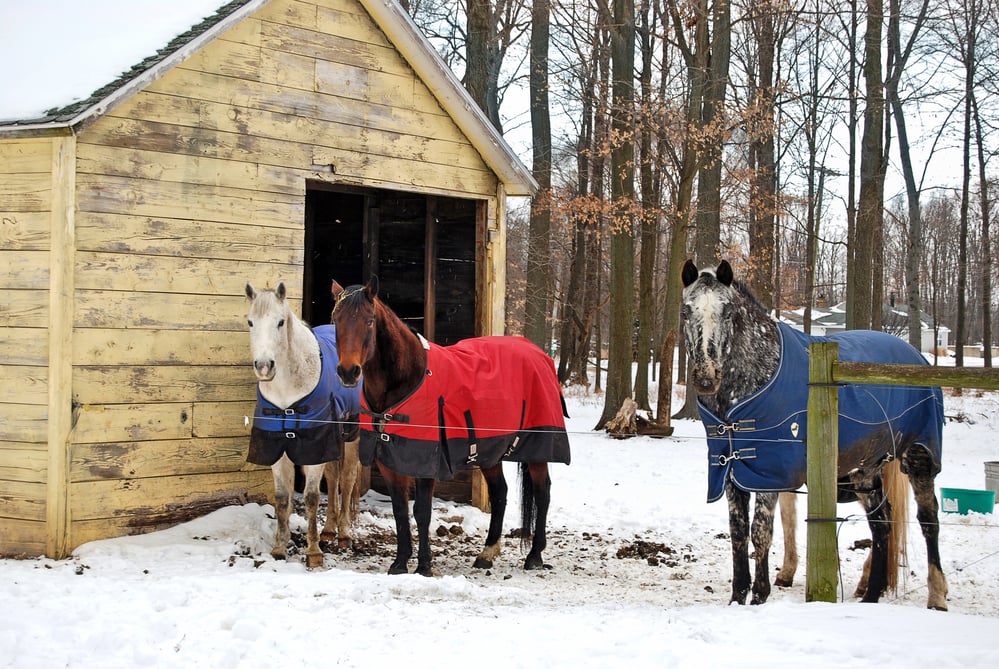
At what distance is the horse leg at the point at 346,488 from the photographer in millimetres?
7109

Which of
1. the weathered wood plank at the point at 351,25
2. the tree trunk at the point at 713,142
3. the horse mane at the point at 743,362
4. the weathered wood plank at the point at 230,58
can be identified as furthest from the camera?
the tree trunk at the point at 713,142

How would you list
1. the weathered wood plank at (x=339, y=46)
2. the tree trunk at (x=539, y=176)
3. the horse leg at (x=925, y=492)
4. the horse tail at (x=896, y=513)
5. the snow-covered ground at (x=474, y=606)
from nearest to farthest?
the snow-covered ground at (x=474, y=606), the horse leg at (x=925, y=492), the horse tail at (x=896, y=513), the weathered wood plank at (x=339, y=46), the tree trunk at (x=539, y=176)

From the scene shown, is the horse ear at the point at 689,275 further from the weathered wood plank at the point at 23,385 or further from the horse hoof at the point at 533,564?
the weathered wood plank at the point at 23,385

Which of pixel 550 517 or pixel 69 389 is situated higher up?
pixel 69 389

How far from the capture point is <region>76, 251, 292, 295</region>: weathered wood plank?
249 inches

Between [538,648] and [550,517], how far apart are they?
184 inches

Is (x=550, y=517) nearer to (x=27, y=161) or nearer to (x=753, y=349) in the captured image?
(x=753, y=349)

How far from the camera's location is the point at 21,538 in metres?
6.20

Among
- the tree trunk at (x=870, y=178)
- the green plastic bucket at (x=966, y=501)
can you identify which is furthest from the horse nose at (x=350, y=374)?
the tree trunk at (x=870, y=178)

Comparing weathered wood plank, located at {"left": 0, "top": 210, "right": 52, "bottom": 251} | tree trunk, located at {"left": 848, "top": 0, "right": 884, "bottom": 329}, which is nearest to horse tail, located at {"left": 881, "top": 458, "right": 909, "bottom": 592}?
weathered wood plank, located at {"left": 0, "top": 210, "right": 52, "bottom": 251}

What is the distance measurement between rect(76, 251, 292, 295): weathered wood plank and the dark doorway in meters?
1.93

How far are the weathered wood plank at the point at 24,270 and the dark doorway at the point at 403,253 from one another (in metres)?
3.32

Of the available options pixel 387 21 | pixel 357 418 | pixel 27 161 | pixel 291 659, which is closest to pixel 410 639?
pixel 291 659

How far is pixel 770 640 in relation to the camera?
12.6 ft
